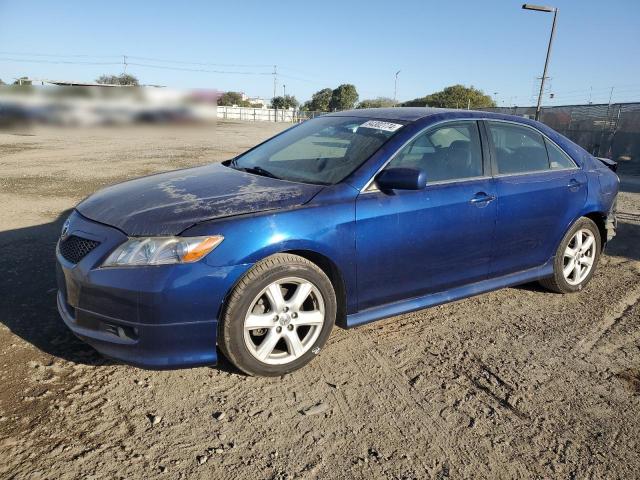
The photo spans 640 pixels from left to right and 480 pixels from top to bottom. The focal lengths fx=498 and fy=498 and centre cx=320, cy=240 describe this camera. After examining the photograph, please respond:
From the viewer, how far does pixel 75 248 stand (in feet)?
9.48

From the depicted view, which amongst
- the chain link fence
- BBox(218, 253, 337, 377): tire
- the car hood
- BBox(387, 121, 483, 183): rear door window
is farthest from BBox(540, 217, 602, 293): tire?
the chain link fence

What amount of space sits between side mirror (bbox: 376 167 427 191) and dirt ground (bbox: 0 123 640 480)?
1093 millimetres

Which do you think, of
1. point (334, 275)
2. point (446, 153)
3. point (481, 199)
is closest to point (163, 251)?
point (334, 275)

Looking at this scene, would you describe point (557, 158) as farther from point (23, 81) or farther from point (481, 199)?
point (23, 81)

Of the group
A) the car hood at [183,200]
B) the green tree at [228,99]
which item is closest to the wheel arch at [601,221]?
the car hood at [183,200]

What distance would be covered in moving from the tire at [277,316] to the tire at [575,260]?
234 centimetres

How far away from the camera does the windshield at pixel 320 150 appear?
3.38 metres

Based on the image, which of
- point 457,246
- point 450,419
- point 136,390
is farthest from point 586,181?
point 136,390

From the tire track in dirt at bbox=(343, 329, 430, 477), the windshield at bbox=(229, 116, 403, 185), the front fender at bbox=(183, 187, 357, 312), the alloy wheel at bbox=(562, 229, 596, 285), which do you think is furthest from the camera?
the alloy wheel at bbox=(562, 229, 596, 285)

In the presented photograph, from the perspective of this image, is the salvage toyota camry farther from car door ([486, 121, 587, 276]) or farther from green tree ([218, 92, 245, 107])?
green tree ([218, 92, 245, 107])

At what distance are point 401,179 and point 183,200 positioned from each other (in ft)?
4.41

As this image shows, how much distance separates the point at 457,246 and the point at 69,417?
8.48 ft

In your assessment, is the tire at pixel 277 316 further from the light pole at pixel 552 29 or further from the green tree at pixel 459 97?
the green tree at pixel 459 97

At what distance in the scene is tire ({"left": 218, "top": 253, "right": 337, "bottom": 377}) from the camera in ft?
8.98
